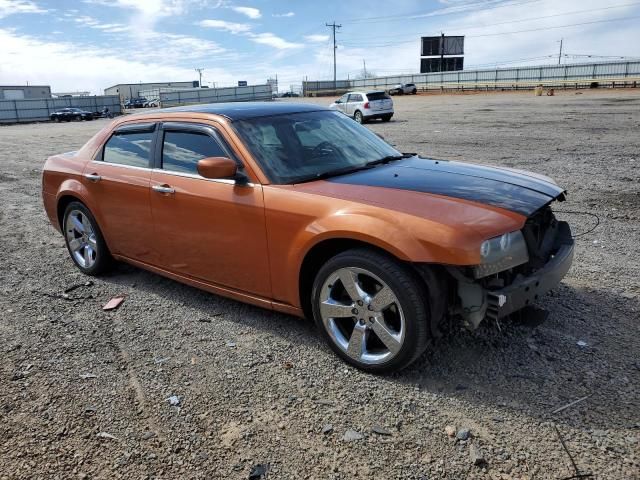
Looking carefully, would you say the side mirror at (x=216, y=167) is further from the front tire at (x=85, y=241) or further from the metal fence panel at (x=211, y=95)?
the metal fence panel at (x=211, y=95)

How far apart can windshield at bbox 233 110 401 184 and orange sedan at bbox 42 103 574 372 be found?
0.01m

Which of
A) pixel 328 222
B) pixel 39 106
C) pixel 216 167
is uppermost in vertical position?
pixel 39 106

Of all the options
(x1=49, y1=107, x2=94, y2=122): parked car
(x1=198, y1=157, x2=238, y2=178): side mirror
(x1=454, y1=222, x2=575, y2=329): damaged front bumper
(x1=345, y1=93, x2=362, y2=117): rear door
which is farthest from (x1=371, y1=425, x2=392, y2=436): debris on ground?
(x1=49, y1=107, x2=94, y2=122): parked car

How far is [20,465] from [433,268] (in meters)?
2.41

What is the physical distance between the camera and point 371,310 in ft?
10.8

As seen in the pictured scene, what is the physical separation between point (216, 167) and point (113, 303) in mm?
1905

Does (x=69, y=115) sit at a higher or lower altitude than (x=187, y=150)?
lower

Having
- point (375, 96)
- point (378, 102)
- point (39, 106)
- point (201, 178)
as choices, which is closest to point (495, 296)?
point (201, 178)

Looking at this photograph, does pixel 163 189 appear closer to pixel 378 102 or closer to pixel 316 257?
pixel 316 257

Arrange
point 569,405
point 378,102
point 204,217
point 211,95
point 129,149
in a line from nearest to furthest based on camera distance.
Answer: point 569,405 → point 204,217 → point 129,149 → point 378,102 → point 211,95

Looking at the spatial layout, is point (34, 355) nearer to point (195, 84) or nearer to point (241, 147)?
point (241, 147)

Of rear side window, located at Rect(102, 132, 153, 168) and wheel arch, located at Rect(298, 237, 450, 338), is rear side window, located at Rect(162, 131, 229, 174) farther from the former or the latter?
wheel arch, located at Rect(298, 237, 450, 338)

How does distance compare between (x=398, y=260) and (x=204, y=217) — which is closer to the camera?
(x=398, y=260)

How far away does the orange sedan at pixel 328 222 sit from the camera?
10.2 feet
